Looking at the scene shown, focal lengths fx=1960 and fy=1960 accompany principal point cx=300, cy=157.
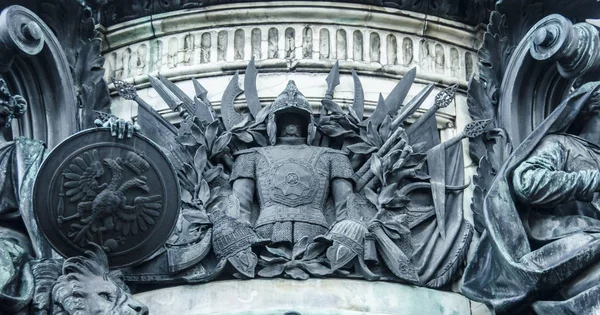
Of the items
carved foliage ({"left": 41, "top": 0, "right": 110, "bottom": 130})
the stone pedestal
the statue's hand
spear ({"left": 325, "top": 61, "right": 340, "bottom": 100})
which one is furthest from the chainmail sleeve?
carved foliage ({"left": 41, "top": 0, "right": 110, "bottom": 130})

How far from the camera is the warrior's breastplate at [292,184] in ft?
53.2

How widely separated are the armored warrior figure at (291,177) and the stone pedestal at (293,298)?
0.47m

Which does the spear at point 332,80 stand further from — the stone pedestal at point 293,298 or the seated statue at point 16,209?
the seated statue at point 16,209

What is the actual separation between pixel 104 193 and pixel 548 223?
141 inches

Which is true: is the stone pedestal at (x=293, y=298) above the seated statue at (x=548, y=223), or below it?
below

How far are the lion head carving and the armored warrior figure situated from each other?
4.78ft

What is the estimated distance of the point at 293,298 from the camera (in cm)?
1574

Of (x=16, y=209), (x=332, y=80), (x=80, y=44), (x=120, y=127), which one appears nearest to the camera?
(x=120, y=127)

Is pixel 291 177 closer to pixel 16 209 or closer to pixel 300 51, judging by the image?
pixel 300 51

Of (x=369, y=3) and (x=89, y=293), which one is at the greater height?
(x=369, y=3)

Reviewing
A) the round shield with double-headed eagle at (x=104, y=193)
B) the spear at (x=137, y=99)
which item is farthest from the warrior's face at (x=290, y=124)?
the round shield with double-headed eagle at (x=104, y=193)

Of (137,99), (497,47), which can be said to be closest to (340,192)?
(137,99)

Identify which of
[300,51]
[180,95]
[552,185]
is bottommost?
[552,185]

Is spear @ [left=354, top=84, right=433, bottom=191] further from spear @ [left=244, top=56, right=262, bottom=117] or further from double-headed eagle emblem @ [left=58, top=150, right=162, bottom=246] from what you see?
double-headed eagle emblem @ [left=58, top=150, right=162, bottom=246]
